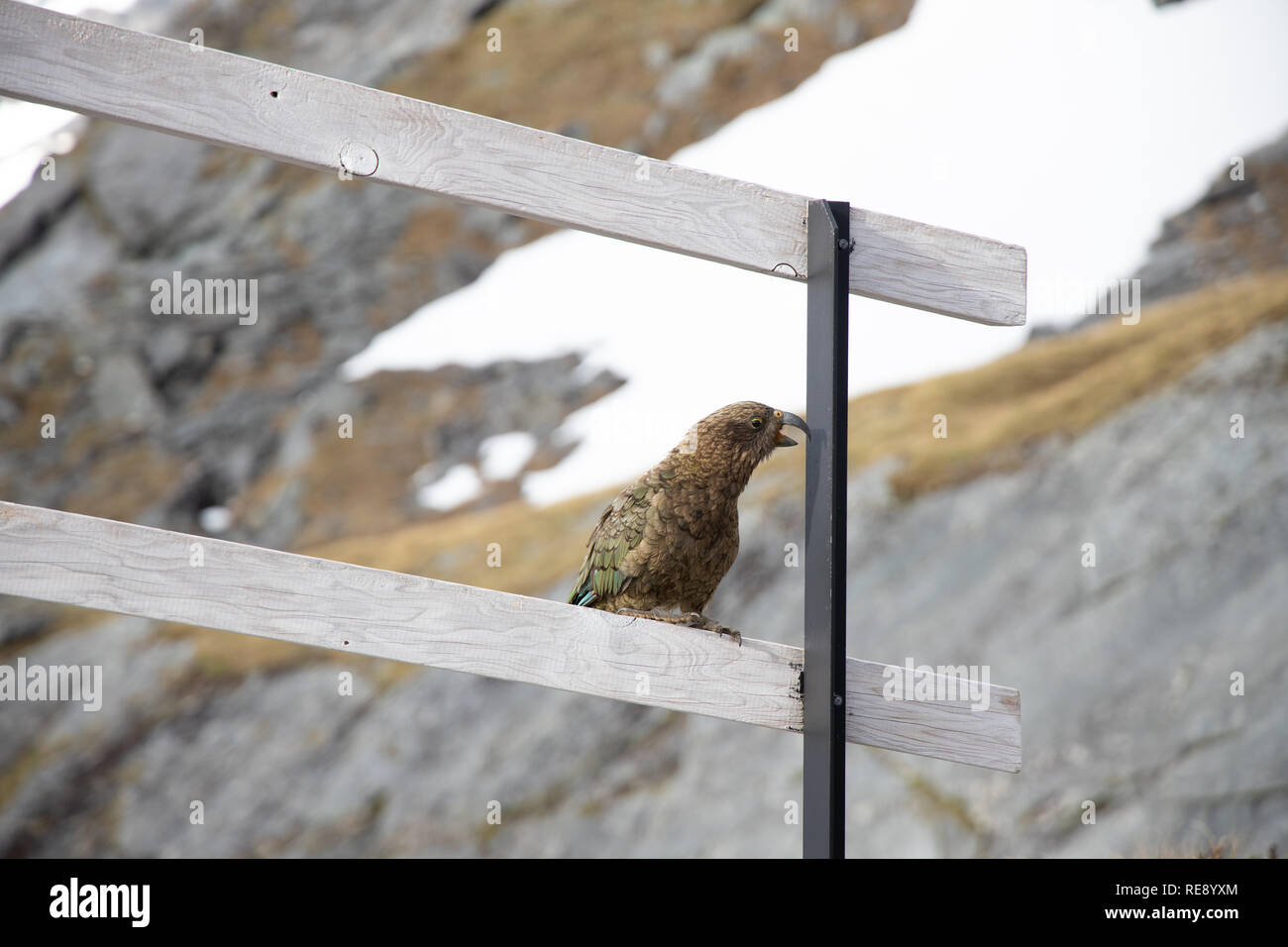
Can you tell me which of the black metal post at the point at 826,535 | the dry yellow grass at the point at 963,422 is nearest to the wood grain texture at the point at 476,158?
the black metal post at the point at 826,535

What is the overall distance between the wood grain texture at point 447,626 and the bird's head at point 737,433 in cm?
114

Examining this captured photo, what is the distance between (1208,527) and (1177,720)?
1946 mm

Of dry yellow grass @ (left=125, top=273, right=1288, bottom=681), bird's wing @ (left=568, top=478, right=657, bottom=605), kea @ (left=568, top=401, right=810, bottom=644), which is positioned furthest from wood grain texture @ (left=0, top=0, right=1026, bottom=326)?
dry yellow grass @ (left=125, top=273, right=1288, bottom=681)

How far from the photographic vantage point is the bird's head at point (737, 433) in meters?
3.51

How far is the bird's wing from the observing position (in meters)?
3.56

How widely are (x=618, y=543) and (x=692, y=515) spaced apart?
290 millimetres

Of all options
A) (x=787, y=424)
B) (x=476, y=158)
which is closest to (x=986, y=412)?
(x=787, y=424)

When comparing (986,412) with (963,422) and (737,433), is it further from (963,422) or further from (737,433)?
(737,433)

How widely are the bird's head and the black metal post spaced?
1.03 metres

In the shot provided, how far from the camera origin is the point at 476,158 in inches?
92.8

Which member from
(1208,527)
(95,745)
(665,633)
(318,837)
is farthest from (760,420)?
(95,745)

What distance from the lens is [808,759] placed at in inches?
92.8

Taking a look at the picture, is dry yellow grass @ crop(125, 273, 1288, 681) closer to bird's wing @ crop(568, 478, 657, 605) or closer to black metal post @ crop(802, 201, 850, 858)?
bird's wing @ crop(568, 478, 657, 605)
